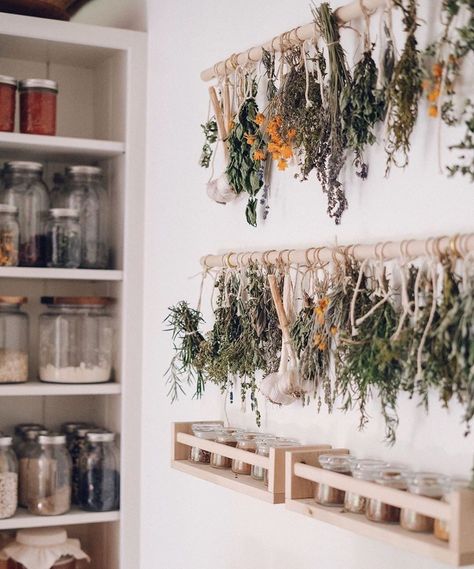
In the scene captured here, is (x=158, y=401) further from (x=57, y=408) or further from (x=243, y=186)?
(x=243, y=186)

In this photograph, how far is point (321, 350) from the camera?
64.5 inches

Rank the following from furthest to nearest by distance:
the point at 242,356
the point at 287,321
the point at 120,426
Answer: the point at 120,426
the point at 242,356
the point at 287,321

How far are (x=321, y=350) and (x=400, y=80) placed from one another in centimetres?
51

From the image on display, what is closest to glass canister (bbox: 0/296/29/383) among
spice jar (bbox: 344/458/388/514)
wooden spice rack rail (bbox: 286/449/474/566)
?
wooden spice rack rail (bbox: 286/449/474/566)

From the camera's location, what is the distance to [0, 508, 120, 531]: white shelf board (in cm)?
235

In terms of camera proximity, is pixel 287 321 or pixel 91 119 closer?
pixel 287 321

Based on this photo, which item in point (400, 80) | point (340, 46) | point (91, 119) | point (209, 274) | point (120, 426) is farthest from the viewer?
point (91, 119)

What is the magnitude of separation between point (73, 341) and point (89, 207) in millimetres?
385

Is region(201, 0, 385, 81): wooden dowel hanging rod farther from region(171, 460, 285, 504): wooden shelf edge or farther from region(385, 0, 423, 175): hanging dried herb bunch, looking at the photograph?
region(171, 460, 285, 504): wooden shelf edge

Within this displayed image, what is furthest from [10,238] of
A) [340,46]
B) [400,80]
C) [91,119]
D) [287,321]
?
[400,80]

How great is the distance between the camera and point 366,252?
4.92 ft

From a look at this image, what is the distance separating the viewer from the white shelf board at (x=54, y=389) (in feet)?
7.88

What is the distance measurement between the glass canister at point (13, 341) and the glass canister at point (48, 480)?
19 centimetres

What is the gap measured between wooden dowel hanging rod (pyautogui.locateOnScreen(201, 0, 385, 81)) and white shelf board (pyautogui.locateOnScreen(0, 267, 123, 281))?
68 cm
